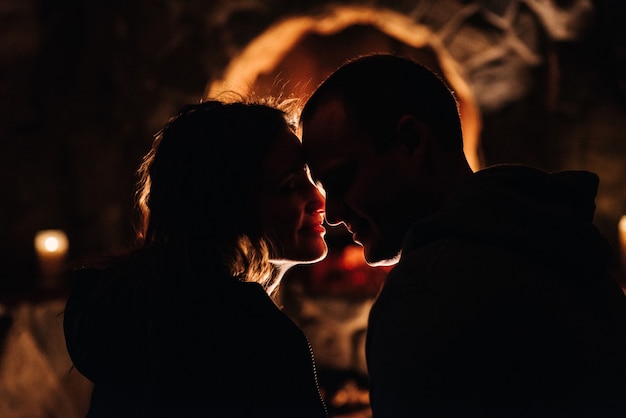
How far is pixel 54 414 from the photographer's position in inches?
Answer: 143

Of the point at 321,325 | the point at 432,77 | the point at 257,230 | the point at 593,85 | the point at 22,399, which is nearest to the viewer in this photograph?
the point at 432,77

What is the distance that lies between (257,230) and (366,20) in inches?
100.0

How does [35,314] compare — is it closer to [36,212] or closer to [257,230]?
[36,212]

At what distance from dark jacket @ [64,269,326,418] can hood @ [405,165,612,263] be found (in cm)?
43

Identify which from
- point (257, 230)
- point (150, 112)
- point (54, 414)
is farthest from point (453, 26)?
point (54, 414)

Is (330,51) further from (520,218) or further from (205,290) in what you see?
(520,218)

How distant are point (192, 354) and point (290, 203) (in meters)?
0.56

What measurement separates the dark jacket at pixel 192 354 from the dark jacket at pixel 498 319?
0.39 m

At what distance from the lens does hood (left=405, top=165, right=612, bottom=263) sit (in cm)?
102

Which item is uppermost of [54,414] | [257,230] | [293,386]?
[257,230]

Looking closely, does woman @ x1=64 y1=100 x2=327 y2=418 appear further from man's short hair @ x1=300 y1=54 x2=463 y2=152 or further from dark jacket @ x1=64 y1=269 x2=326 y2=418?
man's short hair @ x1=300 y1=54 x2=463 y2=152

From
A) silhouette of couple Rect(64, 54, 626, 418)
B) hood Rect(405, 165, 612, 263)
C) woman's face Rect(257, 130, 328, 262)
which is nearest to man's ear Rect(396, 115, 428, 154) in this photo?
silhouette of couple Rect(64, 54, 626, 418)

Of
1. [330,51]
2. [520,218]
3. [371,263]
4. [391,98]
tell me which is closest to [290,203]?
[371,263]

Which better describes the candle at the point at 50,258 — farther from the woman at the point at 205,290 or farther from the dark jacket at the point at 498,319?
the dark jacket at the point at 498,319
